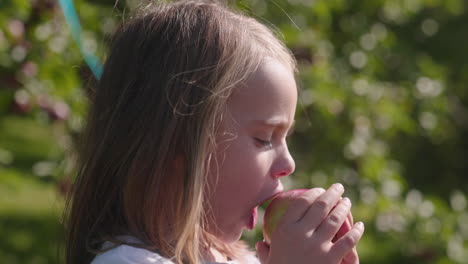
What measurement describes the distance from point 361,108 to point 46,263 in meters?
1.91

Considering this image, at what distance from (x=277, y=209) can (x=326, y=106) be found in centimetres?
216

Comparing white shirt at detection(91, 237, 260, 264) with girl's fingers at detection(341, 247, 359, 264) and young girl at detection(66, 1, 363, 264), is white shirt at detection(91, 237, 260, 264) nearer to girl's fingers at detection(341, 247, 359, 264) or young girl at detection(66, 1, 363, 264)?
young girl at detection(66, 1, 363, 264)

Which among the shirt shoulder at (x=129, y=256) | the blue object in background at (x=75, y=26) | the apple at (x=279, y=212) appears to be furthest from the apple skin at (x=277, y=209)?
the blue object in background at (x=75, y=26)

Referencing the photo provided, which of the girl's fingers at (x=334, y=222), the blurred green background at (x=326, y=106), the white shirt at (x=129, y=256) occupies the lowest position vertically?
the blurred green background at (x=326, y=106)

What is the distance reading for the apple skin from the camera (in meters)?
1.82

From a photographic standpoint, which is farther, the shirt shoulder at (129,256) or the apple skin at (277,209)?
the apple skin at (277,209)

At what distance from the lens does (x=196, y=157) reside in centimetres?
169

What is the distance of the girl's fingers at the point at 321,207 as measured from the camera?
173 centimetres

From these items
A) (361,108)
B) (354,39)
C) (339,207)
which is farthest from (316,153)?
(339,207)

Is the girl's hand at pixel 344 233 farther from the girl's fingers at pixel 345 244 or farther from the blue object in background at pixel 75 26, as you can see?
the blue object in background at pixel 75 26

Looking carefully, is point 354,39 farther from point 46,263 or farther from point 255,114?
point 255,114

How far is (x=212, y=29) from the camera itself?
1.79 m

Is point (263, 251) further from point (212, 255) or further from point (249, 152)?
point (249, 152)

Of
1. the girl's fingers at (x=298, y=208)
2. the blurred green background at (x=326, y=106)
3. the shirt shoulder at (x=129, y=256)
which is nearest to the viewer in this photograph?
the shirt shoulder at (x=129, y=256)
